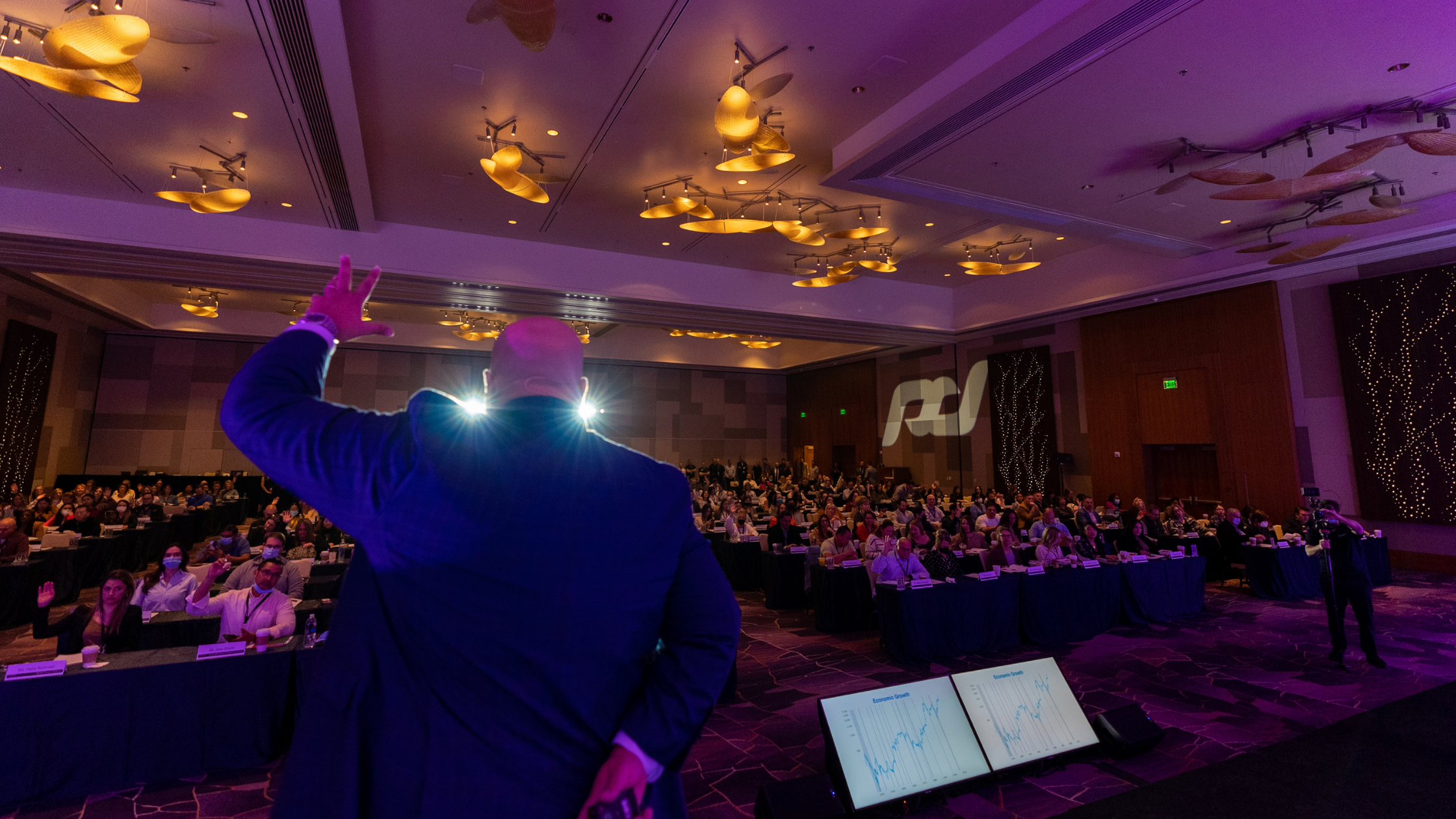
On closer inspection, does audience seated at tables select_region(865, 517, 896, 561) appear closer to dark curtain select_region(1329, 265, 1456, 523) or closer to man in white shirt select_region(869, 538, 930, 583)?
man in white shirt select_region(869, 538, 930, 583)

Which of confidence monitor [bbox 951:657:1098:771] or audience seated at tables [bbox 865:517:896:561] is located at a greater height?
audience seated at tables [bbox 865:517:896:561]

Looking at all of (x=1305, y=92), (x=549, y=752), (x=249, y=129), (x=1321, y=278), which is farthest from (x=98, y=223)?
(x=1321, y=278)

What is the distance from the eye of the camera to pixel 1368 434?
378 inches

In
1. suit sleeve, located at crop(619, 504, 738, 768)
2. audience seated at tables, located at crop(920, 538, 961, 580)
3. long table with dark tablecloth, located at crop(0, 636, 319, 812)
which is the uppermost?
suit sleeve, located at crop(619, 504, 738, 768)

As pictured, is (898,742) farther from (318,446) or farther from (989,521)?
(989,521)

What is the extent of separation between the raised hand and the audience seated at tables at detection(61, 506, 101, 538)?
1079 cm

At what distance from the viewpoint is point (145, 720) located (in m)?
3.58

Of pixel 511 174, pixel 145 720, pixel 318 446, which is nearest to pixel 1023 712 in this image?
pixel 318 446

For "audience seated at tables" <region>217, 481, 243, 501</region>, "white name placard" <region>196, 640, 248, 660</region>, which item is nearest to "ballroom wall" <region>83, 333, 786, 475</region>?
"audience seated at tables" <region>217, 481, 243, 501</region>

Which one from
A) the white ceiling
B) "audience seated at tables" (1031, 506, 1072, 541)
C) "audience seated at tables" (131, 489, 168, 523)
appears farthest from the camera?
"audience seated at tables" (131, 489, 168, 523)

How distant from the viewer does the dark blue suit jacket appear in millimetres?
860

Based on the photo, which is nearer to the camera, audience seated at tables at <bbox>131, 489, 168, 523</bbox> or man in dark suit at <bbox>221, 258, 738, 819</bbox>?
man in dark suit at <bbox>221, 258, 738, 819</bbox>

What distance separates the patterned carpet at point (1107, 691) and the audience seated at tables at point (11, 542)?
198 inches

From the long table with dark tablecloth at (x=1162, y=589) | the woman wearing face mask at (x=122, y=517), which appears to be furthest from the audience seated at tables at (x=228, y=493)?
the long table with dark tablecloth at (x=1162, y=589)
